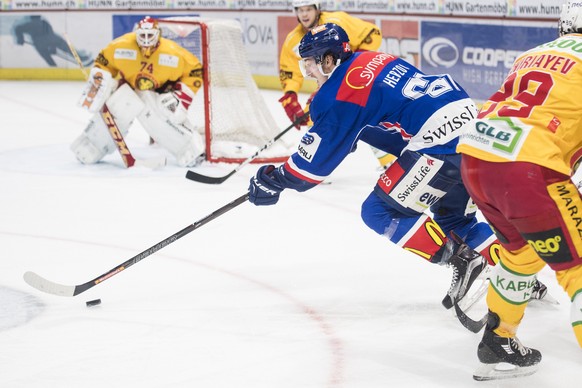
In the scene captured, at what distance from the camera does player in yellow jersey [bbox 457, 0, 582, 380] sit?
261 cm

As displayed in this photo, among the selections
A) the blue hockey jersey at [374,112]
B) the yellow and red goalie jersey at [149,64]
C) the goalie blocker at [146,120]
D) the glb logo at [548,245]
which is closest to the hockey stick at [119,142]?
the goalie blocker at [146,120]

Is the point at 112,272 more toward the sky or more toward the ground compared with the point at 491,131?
more toward the ground

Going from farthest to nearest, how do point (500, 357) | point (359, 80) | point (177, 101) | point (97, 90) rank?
point (177, 101)
point (97, 90)
point (359, 80)
point (500, 357)

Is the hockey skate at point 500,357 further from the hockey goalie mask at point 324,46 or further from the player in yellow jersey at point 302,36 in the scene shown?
the player in yellow jersey at point 302,36

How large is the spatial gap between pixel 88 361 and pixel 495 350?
129cm

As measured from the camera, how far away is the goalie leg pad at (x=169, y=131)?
6.58 m

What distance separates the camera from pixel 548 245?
264 cm

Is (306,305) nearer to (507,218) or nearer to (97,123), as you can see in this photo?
(507,218)

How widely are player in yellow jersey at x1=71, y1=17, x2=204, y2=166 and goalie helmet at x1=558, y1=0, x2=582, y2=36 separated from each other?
4029 millimetres

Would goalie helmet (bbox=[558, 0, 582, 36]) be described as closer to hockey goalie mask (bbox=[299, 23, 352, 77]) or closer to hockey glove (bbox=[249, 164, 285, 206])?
hockey goalie mask (bbox=[299, 23, 352, 77])

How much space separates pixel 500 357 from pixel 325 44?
1.23 m

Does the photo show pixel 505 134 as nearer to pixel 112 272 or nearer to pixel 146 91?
pixel 112 272

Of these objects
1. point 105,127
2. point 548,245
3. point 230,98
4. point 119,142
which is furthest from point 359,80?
point 230,98

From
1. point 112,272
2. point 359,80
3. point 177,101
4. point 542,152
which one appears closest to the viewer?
point 542,152
